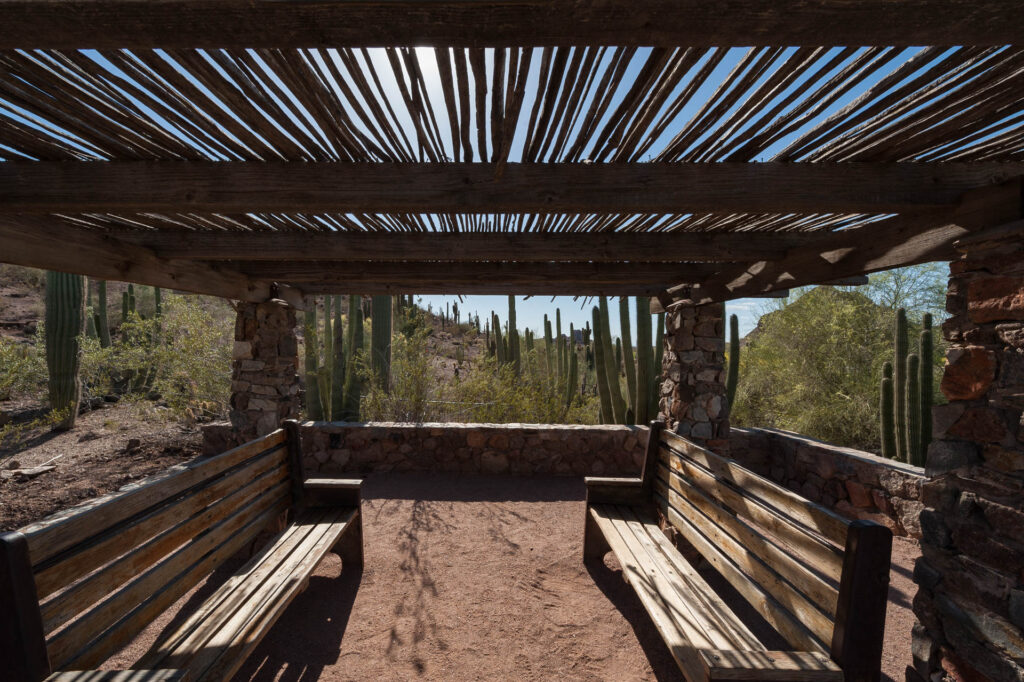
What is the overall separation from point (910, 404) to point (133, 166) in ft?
25.2

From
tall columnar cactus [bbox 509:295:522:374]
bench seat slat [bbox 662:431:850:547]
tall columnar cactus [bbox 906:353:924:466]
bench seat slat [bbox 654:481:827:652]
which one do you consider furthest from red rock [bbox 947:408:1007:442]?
tall columnar cactus [bbox 509:295:522:374]

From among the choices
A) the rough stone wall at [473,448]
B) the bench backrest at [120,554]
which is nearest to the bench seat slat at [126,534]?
the bench backrest at [120,554]

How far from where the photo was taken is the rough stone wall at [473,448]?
5.51 metres

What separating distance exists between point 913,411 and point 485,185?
6.37 m

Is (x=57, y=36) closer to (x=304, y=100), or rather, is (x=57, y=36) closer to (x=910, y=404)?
(x=304, y=100)

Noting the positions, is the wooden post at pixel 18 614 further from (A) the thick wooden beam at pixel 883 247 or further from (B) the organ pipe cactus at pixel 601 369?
(B) the organ pipe cactus at pixel 601 369

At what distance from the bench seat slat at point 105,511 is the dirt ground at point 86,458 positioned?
131 inches

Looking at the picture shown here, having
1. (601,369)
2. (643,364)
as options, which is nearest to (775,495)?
(643,364)

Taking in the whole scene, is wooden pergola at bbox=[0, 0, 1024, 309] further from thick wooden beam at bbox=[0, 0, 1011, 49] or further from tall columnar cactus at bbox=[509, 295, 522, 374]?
tall columnar cactus at bbox=[509, 295, 522, 374]

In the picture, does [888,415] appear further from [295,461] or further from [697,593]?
[295,461]

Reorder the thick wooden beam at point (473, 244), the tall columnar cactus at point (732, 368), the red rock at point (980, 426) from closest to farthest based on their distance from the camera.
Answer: the red rock at point (980, 426) < the thick wooden beam at point (473, 244) < the tall columnar cactus at point (732, 368)

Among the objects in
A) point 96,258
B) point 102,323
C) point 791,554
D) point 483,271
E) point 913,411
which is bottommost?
point 791,554

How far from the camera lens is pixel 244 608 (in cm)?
209

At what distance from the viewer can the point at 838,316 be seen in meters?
9.63
